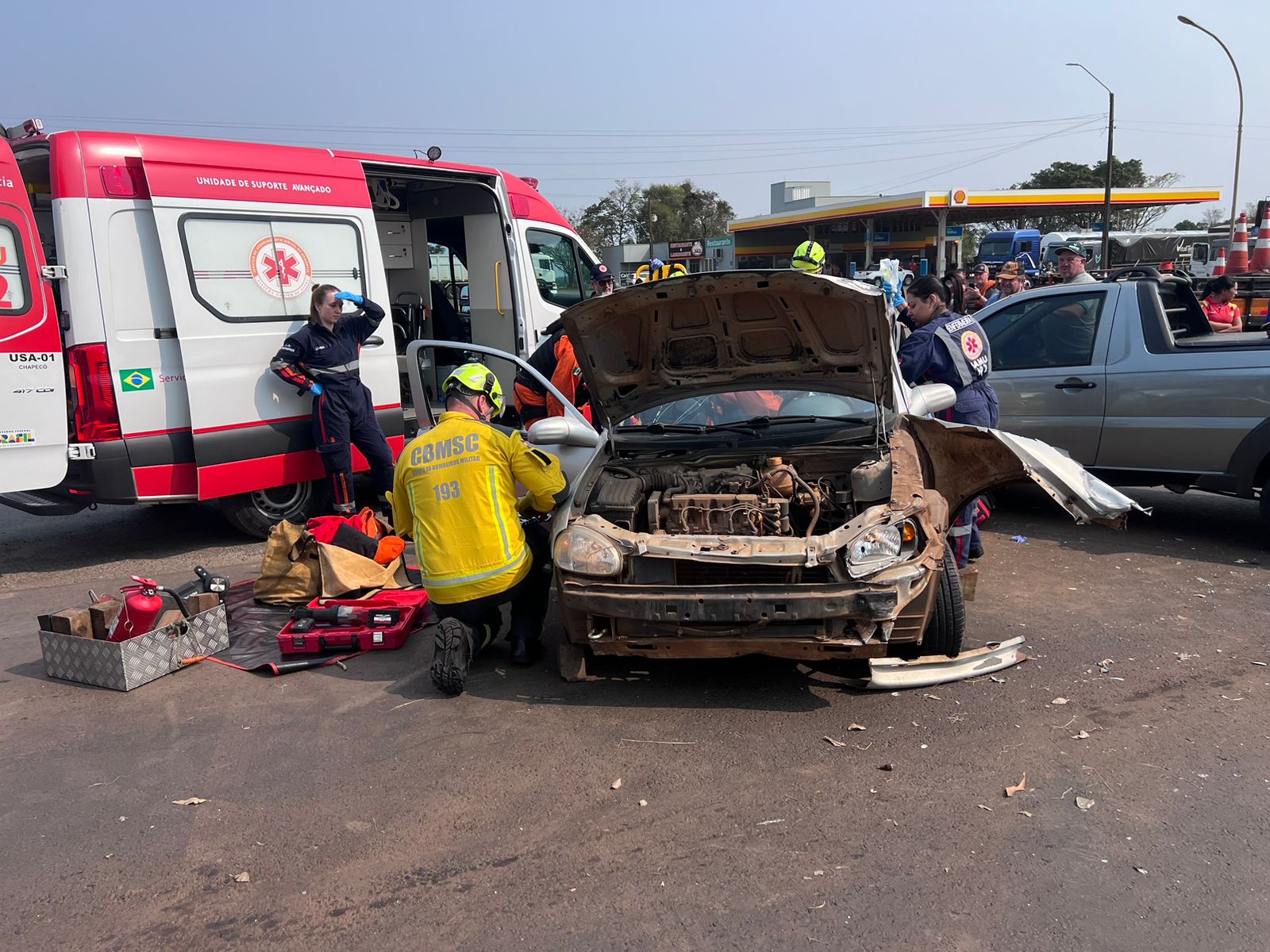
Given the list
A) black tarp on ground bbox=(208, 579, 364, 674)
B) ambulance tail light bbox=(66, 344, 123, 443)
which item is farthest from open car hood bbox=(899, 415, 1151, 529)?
ambulance tail light bbox=(66, 344, 123, 443)

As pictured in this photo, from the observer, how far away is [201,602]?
5.11 metres

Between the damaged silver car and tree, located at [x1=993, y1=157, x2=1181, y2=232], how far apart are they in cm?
5627

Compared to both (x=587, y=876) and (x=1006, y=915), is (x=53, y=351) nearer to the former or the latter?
(x=587, y=876)

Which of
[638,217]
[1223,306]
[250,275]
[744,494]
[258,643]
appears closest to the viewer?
[744,494]

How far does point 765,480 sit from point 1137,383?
3.65 m

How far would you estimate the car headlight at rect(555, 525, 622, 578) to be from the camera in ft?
13.3

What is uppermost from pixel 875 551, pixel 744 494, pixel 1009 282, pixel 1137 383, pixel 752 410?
pixel 1009 282

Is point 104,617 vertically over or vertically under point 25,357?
under

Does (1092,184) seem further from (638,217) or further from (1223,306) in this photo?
(1223,306)

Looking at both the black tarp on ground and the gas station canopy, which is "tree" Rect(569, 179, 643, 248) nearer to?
the gas station canopy

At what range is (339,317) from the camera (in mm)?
7137

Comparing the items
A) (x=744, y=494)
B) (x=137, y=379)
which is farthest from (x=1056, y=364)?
(x=137, y=379)

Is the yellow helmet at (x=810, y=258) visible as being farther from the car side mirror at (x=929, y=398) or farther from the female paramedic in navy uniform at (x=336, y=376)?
the female paramedic in navy uniform at (x=336, y=376)

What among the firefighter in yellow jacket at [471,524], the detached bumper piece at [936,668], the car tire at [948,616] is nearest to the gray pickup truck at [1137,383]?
the detached bumper piece at [936,668]
